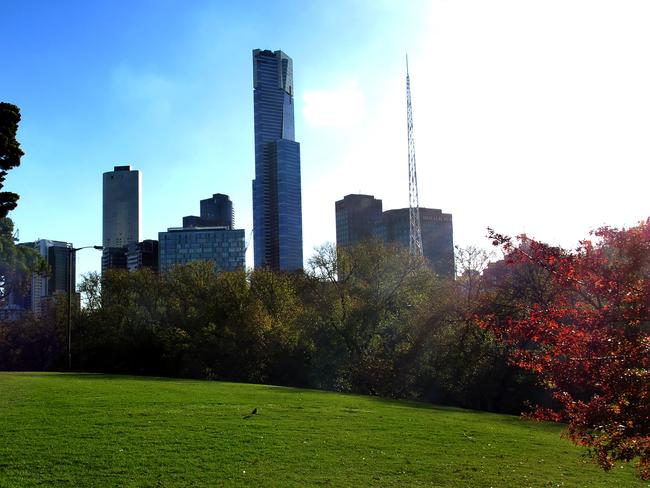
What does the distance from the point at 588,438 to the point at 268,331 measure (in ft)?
113

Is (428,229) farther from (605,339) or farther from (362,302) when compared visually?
(605,339)

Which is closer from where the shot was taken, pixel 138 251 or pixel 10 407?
pixel 10 407

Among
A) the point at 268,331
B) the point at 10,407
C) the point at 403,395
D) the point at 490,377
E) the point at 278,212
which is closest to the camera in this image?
the point at 10,407

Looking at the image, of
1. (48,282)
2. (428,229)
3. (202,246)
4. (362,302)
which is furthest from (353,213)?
(362,302)

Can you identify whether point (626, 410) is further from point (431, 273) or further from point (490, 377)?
point (431, 273)

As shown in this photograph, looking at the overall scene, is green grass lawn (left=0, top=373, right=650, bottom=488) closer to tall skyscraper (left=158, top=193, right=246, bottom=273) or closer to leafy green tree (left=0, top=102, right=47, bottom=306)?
leafy green tree (left=0, top=102, right=47, bottom=306)

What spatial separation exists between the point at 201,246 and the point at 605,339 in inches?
4837

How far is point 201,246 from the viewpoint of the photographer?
412ft

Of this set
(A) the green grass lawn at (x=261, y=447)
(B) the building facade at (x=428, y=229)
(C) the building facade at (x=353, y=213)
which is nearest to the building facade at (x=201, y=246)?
(C) the building facade at (x=353, y=213)

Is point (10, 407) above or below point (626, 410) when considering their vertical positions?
below

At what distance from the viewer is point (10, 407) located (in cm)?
1516

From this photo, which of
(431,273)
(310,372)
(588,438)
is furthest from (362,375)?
(588,438)

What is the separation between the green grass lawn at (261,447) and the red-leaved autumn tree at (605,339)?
385 centimetres

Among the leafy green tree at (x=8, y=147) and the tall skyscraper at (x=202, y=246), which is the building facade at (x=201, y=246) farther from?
the leafy green tree at (x=8, y=147)
